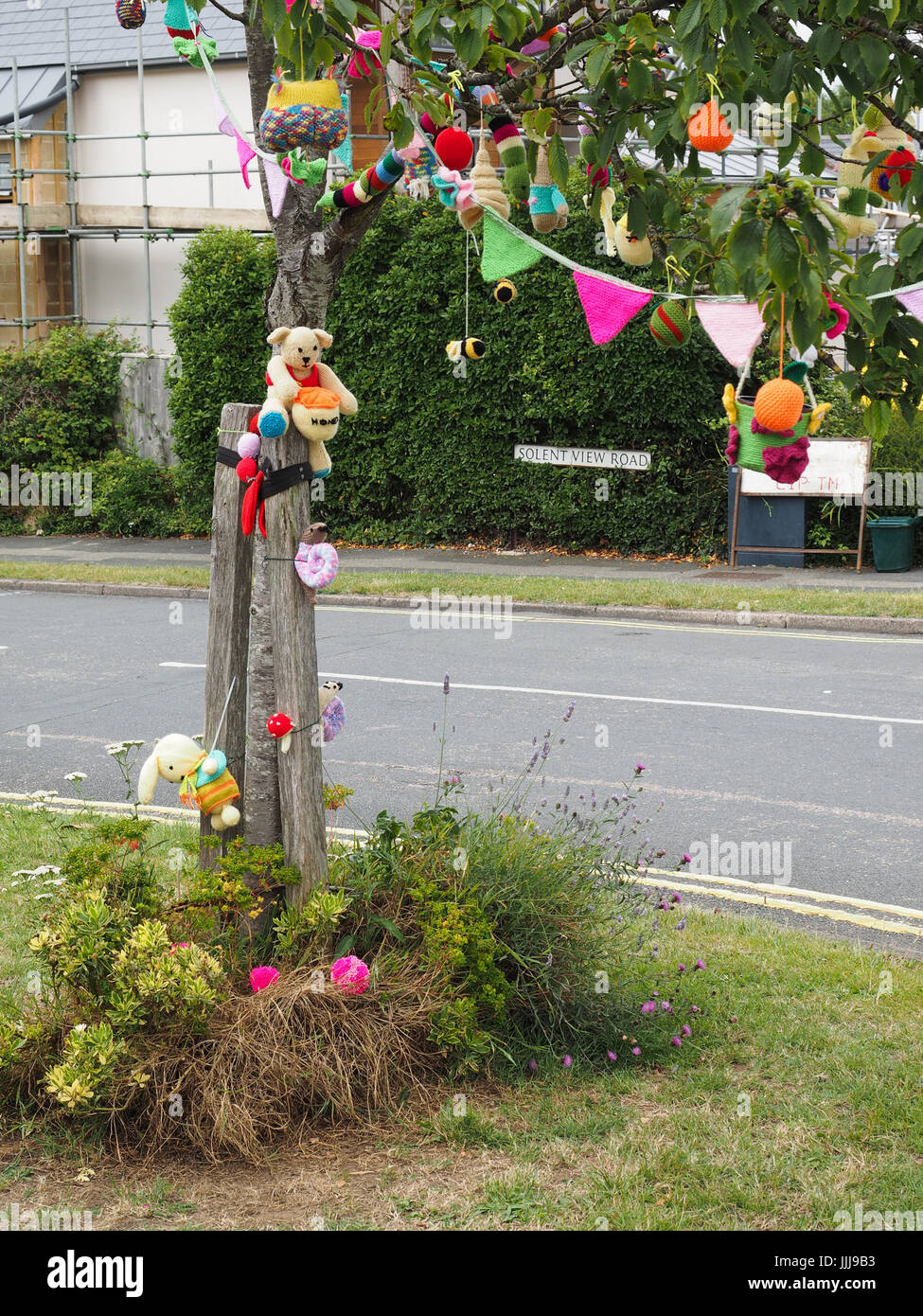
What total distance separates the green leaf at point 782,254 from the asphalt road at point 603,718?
248 cm

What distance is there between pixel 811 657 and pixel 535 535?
7385 millimetres

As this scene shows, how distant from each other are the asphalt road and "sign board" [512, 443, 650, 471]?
148 inches

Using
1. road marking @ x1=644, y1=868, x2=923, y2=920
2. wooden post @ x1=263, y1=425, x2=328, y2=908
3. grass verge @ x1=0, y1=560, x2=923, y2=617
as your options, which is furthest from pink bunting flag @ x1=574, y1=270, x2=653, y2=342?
grass verge @ x1=0, y1=560, x2=923, y2=617

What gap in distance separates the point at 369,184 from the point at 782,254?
1.72 metres

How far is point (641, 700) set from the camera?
32.9ft

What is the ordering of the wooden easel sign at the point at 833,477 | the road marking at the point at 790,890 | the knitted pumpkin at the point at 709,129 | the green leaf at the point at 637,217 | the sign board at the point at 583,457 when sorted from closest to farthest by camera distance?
the knitted pumpkin at the point at 709,129, the green leaf at the point at 637,217, the road marking at the point at 790,890, the wooden easel sign at the point at 833,477, the sign board at the point at 583,457

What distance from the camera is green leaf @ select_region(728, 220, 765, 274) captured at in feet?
9.05

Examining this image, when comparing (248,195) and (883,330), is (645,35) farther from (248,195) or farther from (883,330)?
(248,195)

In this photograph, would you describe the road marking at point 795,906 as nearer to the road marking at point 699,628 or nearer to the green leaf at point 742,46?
the green leaf at point 742,46

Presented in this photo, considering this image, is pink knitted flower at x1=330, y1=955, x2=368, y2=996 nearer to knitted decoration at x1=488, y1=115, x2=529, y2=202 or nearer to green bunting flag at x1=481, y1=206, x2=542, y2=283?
green bunting flag at x1=481, y1=206, x2=542, y2=283

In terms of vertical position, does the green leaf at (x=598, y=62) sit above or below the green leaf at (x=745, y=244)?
above

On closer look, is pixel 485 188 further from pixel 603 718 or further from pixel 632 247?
pixel 603 718

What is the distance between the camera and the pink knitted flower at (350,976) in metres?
4.09

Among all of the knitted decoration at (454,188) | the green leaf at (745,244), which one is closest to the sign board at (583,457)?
the knitted decoration at (454,188)
